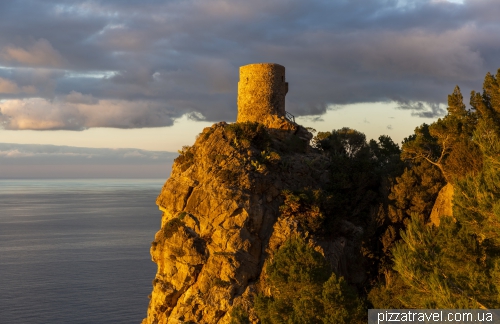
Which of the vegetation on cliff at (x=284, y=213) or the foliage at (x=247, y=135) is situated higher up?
the foliage at (x=247, y=135)

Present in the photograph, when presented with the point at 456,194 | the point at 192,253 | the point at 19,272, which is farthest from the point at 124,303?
the point at 456,194

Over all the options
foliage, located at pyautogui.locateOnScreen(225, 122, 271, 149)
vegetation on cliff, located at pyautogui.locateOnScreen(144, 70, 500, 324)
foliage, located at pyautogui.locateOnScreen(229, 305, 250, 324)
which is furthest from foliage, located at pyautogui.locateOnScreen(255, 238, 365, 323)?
foliage, located at pyautogui.locateOnScreen(225, 122, 271, 149)

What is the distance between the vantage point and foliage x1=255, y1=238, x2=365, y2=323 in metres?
24.1

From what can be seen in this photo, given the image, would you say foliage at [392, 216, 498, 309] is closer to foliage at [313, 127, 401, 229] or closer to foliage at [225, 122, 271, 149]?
foliage at [313, 127, 401, 229]

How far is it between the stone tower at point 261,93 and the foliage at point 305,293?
16026 millimetres

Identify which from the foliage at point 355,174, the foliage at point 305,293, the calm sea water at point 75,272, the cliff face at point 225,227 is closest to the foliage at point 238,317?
the foliage at point 305,293

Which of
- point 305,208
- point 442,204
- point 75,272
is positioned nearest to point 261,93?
point 305,208

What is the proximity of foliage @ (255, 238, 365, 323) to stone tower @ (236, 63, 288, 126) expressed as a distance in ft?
52.6

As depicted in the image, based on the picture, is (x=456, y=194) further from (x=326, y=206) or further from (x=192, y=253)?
(x=192, y=253)

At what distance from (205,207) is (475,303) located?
785 inches

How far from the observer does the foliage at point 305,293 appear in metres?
24.1

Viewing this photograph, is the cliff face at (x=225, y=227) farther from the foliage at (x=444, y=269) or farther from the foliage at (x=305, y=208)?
the foliage at (x=444, y=269)

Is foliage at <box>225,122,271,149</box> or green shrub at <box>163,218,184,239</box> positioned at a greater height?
foliage at <box>225,122,271,149</box>

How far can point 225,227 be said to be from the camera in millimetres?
34500
